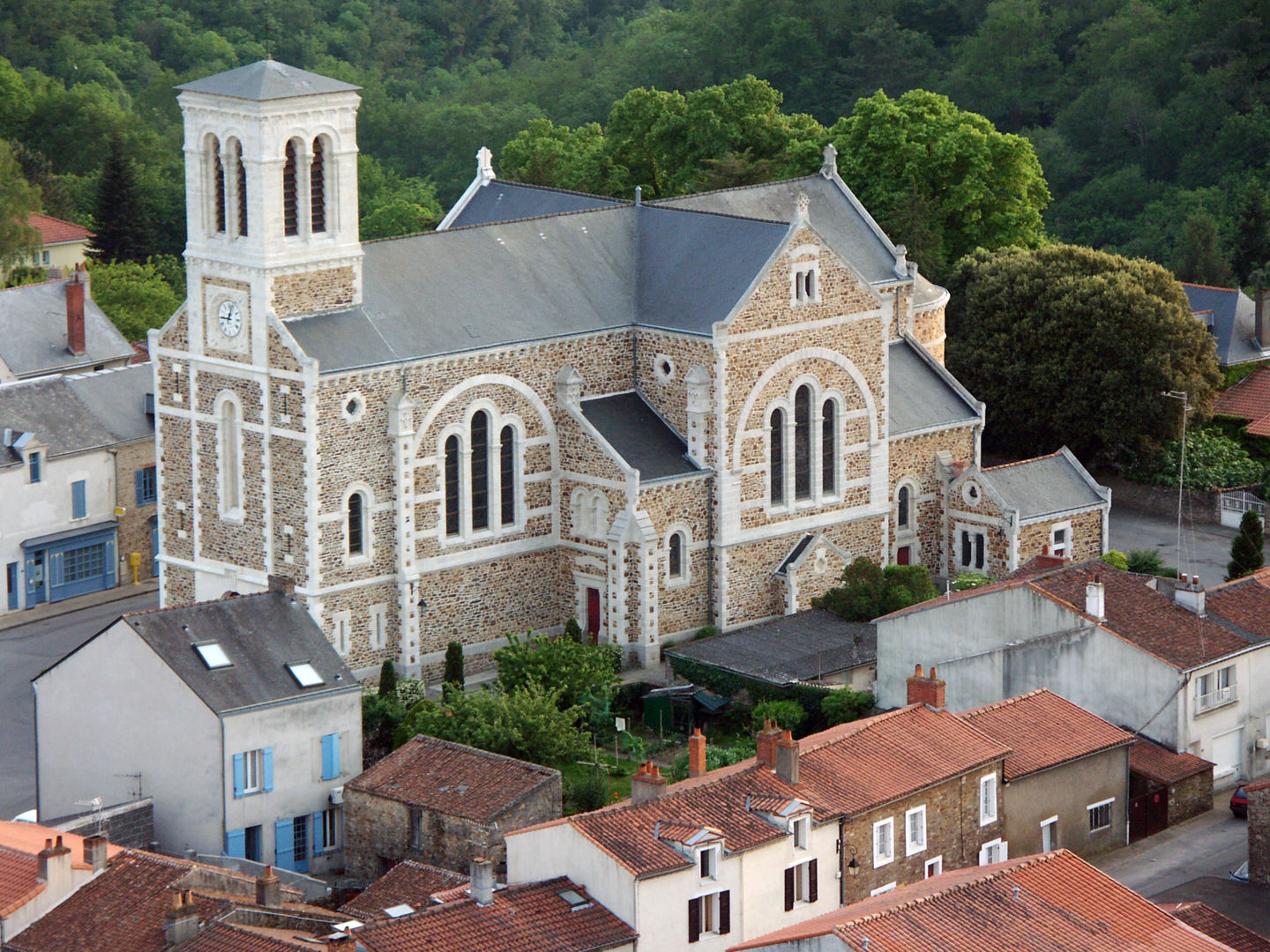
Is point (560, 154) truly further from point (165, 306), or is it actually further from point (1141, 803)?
point (1141, 803)

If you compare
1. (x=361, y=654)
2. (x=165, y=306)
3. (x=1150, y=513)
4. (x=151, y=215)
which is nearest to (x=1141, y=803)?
(x=361, y=654)

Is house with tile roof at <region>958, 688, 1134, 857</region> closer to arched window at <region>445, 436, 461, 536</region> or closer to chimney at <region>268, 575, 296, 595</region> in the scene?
chimney at <region>268, 575, 296, 595</region>

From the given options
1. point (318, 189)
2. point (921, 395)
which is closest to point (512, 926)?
point (318, 189)

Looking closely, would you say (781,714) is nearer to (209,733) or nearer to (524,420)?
(524,420)

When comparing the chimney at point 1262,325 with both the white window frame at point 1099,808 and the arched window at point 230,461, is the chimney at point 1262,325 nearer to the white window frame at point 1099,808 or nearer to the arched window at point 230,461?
the white window frame at point 1099,808

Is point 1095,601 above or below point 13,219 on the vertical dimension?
below

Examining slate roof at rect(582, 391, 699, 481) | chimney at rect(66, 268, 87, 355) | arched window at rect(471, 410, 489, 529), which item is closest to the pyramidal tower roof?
arched window at rect(471, 410, 489, 529)
